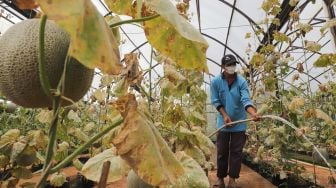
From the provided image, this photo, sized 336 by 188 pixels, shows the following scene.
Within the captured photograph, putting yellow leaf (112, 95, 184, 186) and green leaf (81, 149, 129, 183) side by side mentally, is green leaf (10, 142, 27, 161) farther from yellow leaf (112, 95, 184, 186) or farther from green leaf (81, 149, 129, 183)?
yellow leaf (112, 95, 184, 186)

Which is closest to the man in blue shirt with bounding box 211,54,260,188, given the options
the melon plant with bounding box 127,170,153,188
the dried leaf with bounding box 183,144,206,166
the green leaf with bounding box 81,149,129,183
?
the dried leaf with bounding box 183,144,206,166

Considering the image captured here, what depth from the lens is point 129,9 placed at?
100cm

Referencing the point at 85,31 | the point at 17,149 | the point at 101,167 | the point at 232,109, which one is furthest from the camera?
the point at 232,109

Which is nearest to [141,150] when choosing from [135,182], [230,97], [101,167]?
[101,167]

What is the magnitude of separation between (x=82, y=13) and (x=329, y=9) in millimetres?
2785

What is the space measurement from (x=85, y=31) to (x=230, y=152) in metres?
3.67

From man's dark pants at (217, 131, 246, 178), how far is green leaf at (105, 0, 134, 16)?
10.5 feet

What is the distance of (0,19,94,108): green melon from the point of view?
0.80m

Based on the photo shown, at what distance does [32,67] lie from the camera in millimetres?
807

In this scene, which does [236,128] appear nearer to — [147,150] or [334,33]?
[334,33]

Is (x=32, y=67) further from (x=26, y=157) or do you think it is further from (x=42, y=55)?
(x=26, y=157)

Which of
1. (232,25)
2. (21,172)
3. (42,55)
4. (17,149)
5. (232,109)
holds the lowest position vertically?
(21,172)

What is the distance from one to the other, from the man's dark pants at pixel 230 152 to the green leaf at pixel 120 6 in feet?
10.5

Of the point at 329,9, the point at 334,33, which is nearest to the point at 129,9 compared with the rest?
the point at 334,33
